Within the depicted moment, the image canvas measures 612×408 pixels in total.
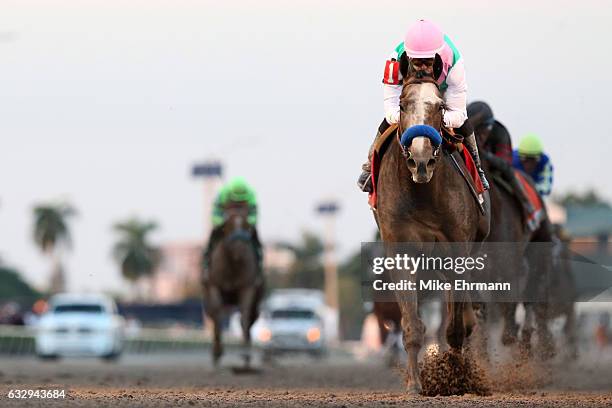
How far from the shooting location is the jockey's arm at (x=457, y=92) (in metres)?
12.1

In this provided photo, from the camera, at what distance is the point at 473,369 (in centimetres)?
1236

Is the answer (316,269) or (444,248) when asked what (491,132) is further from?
(316,269)

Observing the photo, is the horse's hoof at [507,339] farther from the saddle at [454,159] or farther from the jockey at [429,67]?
the jockey at [429,67]

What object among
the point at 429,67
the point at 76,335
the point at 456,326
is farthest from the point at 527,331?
the point at 76,335

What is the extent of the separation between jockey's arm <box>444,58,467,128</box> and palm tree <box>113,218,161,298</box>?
11292 cm

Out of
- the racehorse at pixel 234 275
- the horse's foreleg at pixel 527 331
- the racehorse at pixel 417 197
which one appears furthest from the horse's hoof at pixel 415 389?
the racehorse at pixel 234 275

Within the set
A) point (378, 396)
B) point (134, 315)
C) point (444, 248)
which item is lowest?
point (378, 396)

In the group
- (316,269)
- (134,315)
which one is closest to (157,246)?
(316,269)

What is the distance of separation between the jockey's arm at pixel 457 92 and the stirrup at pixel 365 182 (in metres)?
0.93

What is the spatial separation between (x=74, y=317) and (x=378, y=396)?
23043 mm

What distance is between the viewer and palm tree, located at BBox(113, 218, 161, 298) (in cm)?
12475

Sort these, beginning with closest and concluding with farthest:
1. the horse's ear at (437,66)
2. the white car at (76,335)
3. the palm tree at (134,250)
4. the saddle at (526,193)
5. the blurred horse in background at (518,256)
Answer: the horse's ear at (437,66) < the blurred horse in background at (518,256) < the saddle at (526,193) < the white car at (76,335) < the palm tree at (134,250)

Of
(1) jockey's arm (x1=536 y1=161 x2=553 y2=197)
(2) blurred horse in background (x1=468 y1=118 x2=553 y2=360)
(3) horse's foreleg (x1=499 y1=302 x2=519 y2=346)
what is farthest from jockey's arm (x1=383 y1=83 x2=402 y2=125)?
(1) jockey's arm (x1=536 y1=161 x2=553 y2=197)

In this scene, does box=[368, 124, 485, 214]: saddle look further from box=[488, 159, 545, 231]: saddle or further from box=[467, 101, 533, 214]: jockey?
box=[467, 101, 533, 214]: jockey
